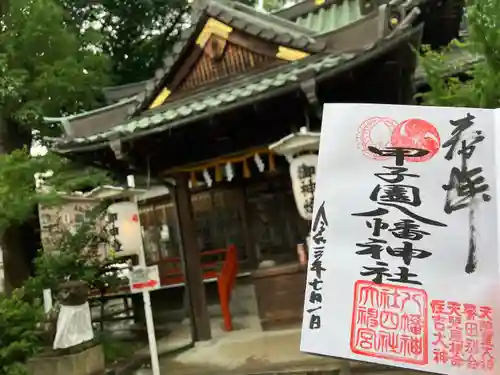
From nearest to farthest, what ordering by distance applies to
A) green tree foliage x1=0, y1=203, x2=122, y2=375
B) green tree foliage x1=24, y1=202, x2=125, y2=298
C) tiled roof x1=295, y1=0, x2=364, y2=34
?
green tree foliage x1=0, y1=203, x2=122, y2=375, green tree foliage x1=24, y1=202, x2=125, y2=298, tiled roof x1=295, y1=0, x2=364, y2=34

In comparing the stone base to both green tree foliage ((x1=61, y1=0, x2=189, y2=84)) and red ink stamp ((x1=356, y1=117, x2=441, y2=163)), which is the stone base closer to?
red ink stamp ((x1=356, y1=117, x2=441, y2=163))

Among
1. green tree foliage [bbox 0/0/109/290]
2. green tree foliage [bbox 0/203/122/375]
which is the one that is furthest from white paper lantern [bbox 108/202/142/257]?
green tree foliage [bbox 0/0/109/290]

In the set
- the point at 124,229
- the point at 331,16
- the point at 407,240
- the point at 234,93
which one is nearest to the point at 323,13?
the point at 331,16

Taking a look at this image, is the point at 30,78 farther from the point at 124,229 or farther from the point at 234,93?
the point at 234,93

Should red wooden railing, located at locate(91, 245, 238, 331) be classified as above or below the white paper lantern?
below

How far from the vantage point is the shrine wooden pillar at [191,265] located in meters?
8.11

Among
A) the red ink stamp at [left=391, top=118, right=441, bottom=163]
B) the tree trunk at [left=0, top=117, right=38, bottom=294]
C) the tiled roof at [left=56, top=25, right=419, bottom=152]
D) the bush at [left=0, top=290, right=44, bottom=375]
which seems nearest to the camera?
the red ink stamp at [left=391, top=118, right=441, bottom=163]

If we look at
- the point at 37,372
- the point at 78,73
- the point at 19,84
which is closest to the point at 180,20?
the point at 78,73

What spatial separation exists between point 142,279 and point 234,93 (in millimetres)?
2610

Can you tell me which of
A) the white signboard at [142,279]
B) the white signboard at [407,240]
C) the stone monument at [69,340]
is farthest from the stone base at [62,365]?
the white signboard at [407,240]

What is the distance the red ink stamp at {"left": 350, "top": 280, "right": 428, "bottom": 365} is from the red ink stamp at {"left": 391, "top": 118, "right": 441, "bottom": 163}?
0.57 meters

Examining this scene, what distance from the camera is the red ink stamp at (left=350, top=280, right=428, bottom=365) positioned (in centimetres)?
207

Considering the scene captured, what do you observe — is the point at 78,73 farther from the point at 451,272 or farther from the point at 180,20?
the point at 451,272

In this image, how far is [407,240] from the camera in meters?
2.18
